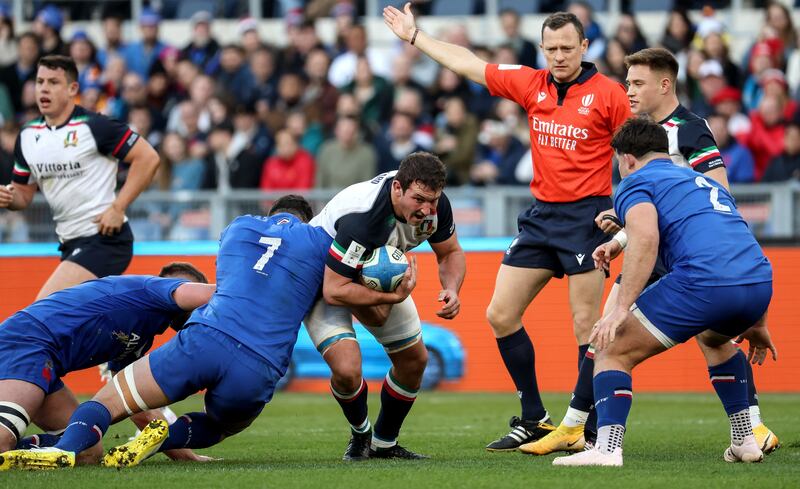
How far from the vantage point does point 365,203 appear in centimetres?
737

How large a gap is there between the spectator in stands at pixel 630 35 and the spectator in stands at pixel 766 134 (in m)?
2.21

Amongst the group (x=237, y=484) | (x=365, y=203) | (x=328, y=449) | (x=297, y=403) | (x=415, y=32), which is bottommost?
(x=297, y=403)

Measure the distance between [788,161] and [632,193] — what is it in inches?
315

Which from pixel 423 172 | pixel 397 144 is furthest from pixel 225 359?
pixel 397 144

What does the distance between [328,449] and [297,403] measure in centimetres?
435

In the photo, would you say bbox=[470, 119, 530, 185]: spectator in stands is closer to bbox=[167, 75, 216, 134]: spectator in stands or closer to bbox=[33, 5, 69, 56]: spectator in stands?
bbox=[167, 75, 216, 134]: spectator in stands

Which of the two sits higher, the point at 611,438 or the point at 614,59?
the point at 614,59

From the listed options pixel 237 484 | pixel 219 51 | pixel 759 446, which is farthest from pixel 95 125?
pixel 219 51

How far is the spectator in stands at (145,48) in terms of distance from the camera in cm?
1927

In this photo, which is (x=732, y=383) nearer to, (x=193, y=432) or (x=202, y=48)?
(x=193, y=432)

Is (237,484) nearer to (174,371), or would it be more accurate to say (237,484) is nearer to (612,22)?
(174,371)

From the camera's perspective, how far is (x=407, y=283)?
7219 millimetres

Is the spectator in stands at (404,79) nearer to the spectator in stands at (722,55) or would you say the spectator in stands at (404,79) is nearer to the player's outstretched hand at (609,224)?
the spectator in stands at (722,55)

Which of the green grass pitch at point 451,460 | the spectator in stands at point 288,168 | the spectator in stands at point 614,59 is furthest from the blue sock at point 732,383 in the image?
the spectator in stands at point 288,168
